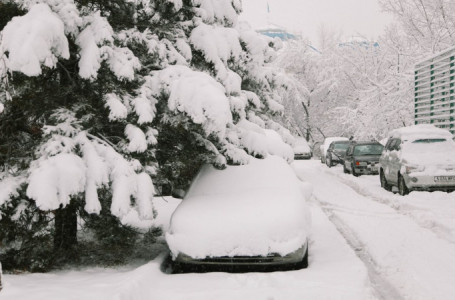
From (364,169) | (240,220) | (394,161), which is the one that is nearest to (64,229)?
(240,220)

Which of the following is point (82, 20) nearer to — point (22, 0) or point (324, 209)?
point (22, 0)

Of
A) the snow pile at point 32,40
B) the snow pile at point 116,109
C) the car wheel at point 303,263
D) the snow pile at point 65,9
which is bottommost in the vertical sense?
the car wheel at point 303,263

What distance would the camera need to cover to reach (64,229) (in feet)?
24.8

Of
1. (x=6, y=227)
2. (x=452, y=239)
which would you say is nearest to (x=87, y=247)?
(x=6, y=227)

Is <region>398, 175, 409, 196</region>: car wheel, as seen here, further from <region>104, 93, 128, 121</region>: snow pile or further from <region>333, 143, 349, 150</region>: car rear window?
<region>333, 143, 349, 150</region>: car rear window

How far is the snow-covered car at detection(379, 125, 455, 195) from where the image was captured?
14.4 meters

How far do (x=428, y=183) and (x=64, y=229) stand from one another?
10317mm

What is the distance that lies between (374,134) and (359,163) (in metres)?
11.9

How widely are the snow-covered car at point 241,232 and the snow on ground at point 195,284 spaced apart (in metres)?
0.20

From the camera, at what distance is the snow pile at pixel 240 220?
668 cm

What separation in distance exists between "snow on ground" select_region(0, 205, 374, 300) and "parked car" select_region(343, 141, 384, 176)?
16534 millimetres

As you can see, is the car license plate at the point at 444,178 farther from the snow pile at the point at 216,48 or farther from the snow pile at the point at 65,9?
the snow pile at the point at 65,9

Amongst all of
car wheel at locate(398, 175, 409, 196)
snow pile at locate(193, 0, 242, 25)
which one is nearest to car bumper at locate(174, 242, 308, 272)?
snow pile at locate(193, 0, 242, 25)

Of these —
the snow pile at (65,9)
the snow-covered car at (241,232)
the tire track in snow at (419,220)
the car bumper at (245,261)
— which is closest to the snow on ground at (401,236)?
the tire track in snow at (419,220)
